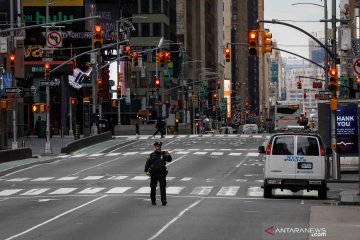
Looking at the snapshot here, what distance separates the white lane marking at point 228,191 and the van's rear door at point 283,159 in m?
2.73

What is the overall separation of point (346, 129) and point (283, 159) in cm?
932

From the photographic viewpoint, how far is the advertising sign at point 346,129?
133 ft

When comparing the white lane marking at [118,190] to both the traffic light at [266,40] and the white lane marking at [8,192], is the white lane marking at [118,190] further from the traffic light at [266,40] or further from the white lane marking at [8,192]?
the traffic light at [266,40]

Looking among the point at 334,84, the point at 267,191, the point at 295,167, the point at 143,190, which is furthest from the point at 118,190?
the point at 334,84

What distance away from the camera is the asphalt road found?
22266 millimetres

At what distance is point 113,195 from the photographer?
110 ft

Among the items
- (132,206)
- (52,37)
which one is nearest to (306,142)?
(132,206)

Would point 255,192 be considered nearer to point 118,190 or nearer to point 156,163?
point 118,190

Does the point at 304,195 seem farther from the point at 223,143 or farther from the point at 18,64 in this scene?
the point at 18,64

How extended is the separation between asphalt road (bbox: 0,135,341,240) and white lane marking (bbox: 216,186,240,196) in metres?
0.04

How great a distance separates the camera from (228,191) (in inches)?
1405

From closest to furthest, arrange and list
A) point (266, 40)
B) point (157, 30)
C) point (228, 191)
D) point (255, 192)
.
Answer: point (255, 192)
point (228, 191)
point (266, 40)
point (157, 30)

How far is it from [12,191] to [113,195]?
489cm

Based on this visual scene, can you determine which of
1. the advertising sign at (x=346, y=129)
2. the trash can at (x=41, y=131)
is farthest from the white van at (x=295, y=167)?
the trash can at (x=41, y=131)
